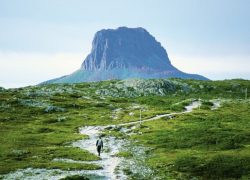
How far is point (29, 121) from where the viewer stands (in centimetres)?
11619

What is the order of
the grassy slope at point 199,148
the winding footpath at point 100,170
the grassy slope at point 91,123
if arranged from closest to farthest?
the winding footpath at point 100,170 < the grassy slope at point 199,148 < the grassy slope at point 91,123

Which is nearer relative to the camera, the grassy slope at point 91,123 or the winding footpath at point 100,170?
the winding footpath at point 100,170

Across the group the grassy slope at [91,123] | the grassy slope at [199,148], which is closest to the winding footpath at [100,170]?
the grassy slope at [91,123]

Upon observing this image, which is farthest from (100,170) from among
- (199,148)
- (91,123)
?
(91,123)

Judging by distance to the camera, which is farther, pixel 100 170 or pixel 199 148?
pixel 199 148

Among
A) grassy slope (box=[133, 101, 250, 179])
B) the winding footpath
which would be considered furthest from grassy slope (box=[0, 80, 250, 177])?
the winding footpath

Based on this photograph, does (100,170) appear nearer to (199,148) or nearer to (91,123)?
(199,148)

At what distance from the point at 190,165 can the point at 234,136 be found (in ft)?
72.0

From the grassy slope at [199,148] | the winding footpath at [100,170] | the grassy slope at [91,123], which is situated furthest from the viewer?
the grassy slope at [91,123]

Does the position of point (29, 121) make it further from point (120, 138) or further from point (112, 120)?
point (120, 138)

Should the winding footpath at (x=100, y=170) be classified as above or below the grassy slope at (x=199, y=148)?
below

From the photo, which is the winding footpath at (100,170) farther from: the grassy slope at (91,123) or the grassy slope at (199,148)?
the grassy slope at (199,148)

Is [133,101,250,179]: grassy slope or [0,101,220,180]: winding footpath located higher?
[133,101,250,179]: grassy slope

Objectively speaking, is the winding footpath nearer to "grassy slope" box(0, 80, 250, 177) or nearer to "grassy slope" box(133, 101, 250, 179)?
Result: "grassy slope" box(0, 80, 250, 177)
